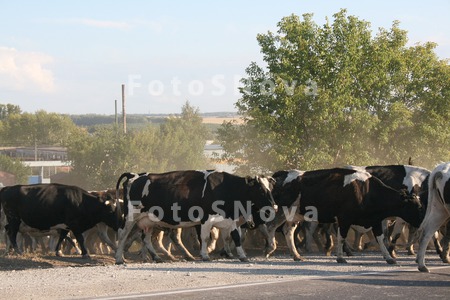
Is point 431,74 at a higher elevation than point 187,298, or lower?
higher

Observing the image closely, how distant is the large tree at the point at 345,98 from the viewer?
38.6 metres

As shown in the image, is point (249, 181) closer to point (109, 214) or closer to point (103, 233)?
point (109, 214)

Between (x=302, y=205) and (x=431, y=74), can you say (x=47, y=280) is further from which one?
(x=431, y=74)

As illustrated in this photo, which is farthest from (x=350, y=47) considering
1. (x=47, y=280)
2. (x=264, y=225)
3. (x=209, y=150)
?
(x=209, y=150)

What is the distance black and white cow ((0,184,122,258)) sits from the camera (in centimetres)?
2423

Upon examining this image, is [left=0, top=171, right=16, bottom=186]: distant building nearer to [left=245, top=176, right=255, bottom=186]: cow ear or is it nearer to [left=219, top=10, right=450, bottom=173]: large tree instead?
[left=219, top=10, right=450, bottom=173]: large tree

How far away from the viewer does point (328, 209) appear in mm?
20500

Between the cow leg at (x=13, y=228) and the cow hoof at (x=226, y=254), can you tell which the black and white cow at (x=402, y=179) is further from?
the cow leg at (x=13, y=228)

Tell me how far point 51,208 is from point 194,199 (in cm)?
522

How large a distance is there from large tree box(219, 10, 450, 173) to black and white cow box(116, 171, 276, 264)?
1667cm

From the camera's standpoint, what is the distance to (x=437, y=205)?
17.5m

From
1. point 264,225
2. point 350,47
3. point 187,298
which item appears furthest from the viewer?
point 350,47

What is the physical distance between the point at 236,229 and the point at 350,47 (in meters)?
20.2

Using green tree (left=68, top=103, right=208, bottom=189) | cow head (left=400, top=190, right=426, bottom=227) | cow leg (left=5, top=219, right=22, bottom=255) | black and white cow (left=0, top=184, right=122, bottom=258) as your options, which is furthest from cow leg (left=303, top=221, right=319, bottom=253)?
green tree (left=68, top=103, right=208, bottom=189)
